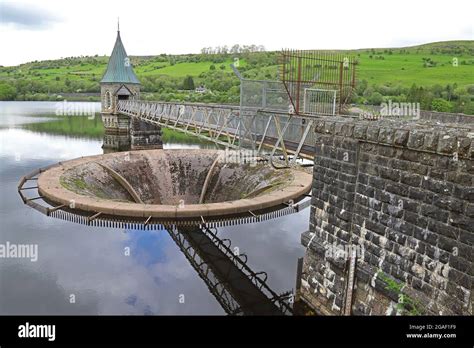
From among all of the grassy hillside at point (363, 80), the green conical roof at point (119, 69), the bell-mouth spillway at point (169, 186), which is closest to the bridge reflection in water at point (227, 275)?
the bell-mouth spillway at point (169, 186)

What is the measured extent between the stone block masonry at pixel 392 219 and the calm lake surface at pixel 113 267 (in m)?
4.44

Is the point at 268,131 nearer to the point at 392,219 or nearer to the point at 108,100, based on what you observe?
the point at 392,219

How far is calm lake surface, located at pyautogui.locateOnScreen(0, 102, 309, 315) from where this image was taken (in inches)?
475

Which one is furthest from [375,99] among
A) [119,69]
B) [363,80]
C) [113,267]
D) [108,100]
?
[113,267]

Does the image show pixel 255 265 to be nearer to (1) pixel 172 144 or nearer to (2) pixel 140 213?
(2) pixel 140 213

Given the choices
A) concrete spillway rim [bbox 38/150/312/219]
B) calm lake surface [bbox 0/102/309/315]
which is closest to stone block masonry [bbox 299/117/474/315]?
calm lake surface [bbox 0/102/309/315]

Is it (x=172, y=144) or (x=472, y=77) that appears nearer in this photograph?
(x=172, y=144)

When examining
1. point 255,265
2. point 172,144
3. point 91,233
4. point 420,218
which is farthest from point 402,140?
point 172,144

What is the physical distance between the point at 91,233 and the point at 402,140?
43.9 ft

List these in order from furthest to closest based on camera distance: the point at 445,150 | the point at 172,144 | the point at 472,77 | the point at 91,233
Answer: the point at 472,77, the point at 172,144, the point at 91,233, the point at 445,150

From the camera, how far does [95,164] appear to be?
21547 millimetres

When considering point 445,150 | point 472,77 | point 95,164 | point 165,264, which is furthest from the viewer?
point 472,77

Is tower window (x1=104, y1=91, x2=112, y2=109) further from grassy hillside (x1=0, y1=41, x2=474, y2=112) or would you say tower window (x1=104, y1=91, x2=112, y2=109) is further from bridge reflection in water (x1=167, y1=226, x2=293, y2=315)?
bridge reflection in water (x1=167, y1=226, x2=293, y2=315)
